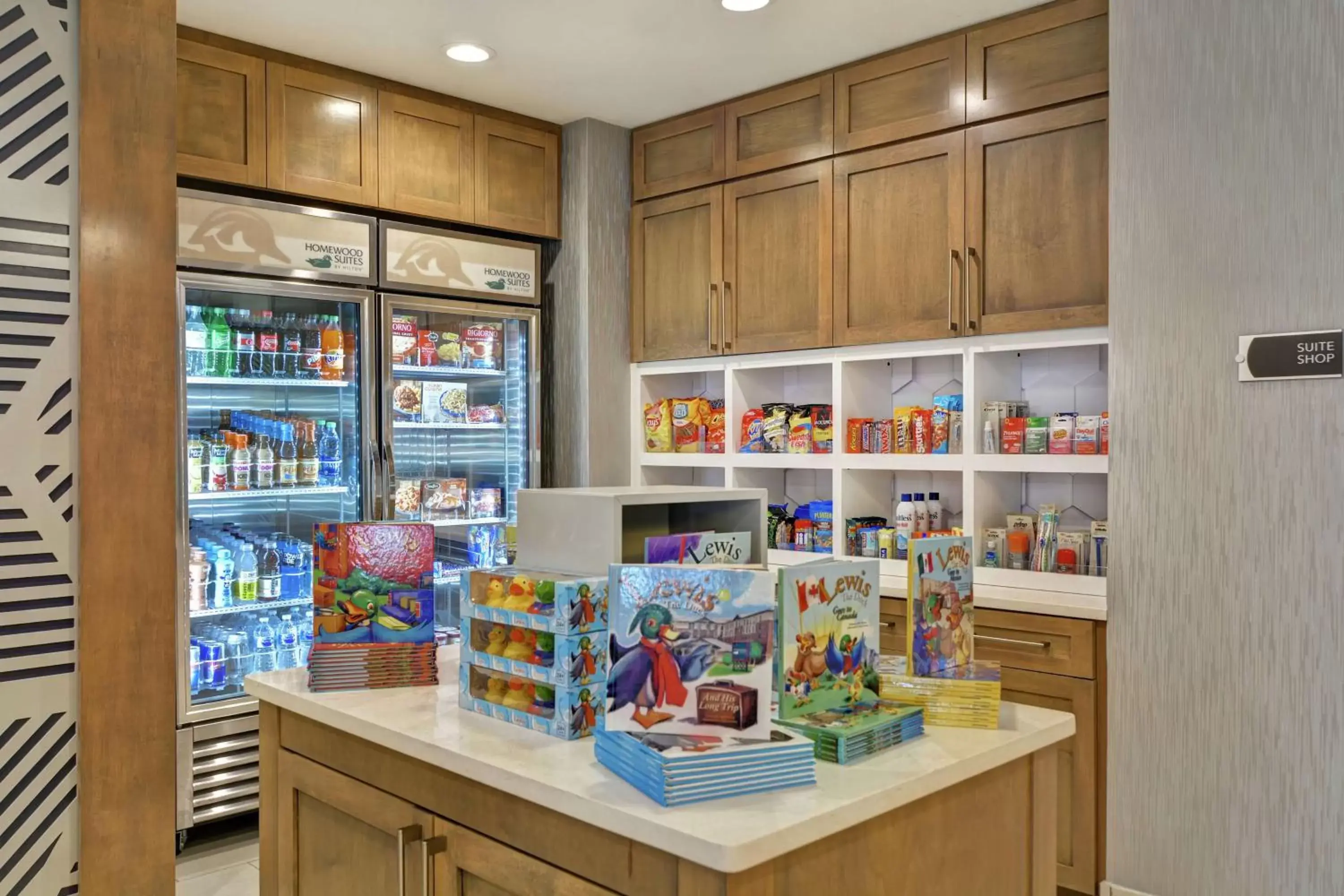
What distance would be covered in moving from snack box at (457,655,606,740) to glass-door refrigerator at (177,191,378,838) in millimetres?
1907

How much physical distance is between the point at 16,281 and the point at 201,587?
243cm

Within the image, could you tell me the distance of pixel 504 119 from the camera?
412 cm

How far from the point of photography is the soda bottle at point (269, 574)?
3543 millimetres

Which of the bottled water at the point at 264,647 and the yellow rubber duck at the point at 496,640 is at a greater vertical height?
the yellow rubber duck at the point at 496,640

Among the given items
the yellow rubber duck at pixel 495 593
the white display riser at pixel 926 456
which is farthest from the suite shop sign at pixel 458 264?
the yellow rubber duck at pixel 495 593

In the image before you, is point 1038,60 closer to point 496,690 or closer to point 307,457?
point 496,690

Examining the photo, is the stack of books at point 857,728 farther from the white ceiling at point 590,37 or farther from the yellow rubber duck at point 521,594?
the white ceiling at point 590,37

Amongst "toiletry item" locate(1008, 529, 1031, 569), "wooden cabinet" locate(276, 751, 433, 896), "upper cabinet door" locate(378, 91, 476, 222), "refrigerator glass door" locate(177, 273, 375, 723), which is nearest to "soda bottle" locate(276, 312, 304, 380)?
"refrigerator glass door" locate(177, 273, 375, 723)

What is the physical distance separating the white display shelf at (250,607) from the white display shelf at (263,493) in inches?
14.6

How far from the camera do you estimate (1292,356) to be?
2402 millimetres

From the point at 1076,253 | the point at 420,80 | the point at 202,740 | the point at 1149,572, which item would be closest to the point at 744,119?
the point at 420,80

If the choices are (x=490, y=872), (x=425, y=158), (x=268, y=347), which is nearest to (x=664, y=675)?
(x=490, y=872)

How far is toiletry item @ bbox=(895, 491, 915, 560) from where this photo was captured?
3561mm

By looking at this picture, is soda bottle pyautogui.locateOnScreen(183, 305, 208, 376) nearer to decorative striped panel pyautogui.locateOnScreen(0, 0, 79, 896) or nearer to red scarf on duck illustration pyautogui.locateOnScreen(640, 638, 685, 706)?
decorative striped panel pyautogui.locateOnScreen(0, 0, 79, 896)
